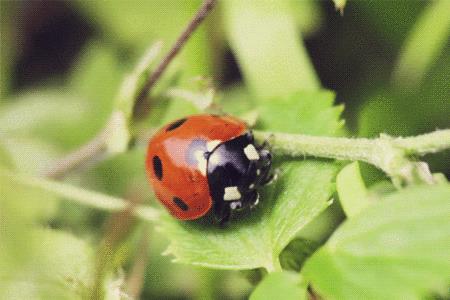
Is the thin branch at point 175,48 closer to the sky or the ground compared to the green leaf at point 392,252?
closer to the sky

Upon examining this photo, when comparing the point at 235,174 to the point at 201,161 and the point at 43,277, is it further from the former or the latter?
the point at 43,277

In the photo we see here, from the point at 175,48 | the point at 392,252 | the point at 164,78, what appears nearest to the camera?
the point at 392,252

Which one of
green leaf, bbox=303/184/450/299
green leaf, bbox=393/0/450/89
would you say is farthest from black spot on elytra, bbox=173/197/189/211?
green leaf, bbox=393/0/450/89

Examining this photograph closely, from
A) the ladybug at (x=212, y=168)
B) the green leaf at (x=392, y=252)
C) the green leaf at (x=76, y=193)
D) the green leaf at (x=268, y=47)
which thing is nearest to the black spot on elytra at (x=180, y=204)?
the ladybug at (x=212, y=168)

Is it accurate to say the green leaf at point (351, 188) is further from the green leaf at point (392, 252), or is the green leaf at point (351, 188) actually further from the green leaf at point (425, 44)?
the green leaf at point (425, 44)

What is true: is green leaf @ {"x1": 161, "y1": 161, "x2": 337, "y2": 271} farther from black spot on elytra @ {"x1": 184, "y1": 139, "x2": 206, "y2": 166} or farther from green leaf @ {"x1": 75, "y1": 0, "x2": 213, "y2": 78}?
green leaf @ {"x1": 75, "y1": 0, "x2": 213, "y2": 78}

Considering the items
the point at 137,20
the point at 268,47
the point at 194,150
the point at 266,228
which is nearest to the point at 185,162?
the point at 194,150

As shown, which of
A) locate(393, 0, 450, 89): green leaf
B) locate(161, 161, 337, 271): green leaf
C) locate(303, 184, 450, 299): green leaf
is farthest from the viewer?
locate(393, 0, 450, 89): green leaf
